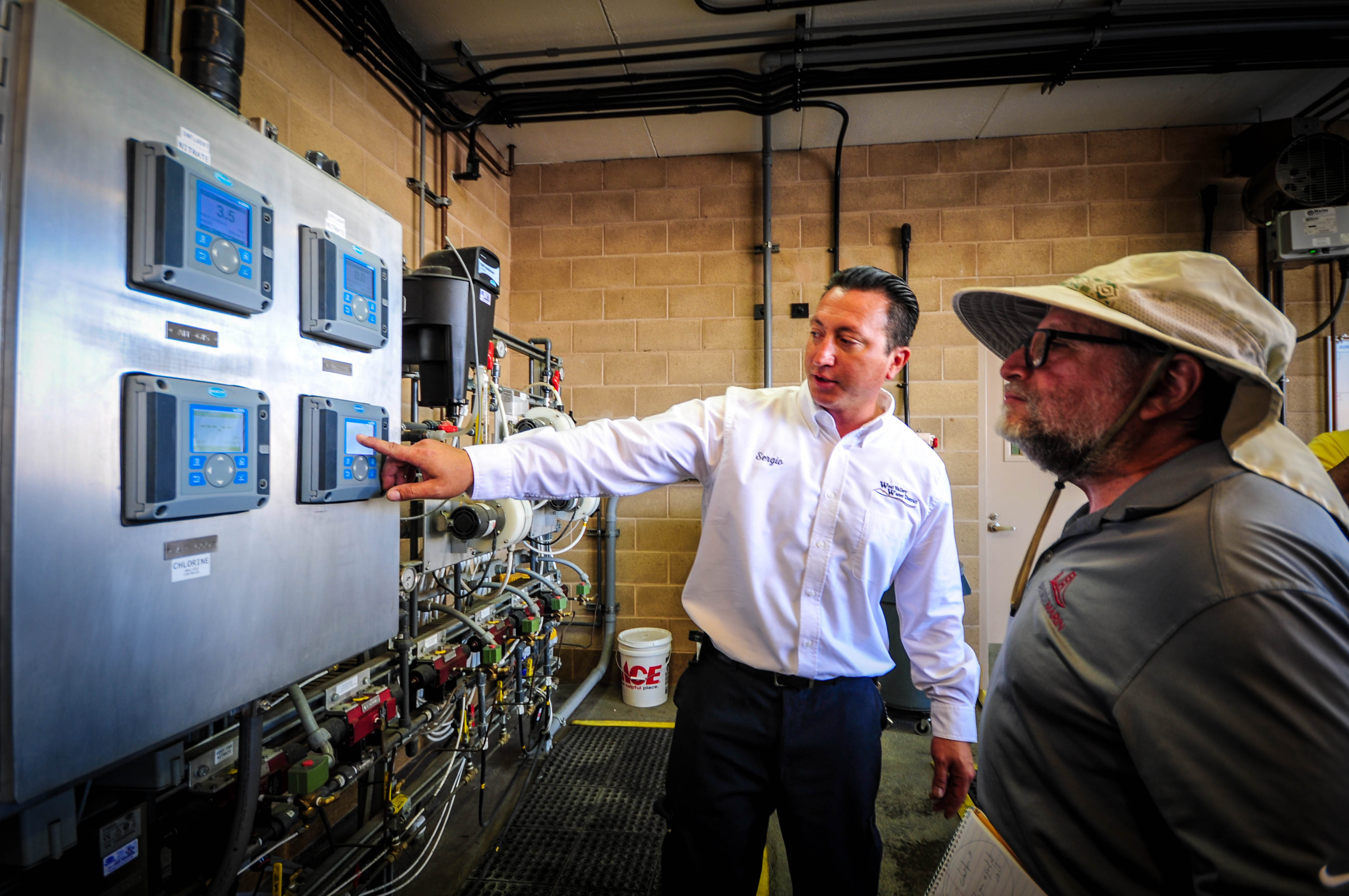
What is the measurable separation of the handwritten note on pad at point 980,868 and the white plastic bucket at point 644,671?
2414 mm

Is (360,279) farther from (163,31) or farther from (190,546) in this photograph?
(163,31)

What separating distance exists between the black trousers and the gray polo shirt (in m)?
0.48

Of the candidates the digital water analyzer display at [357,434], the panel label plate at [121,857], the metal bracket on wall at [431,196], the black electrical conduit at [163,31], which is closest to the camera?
the panel label plate at [121,857]

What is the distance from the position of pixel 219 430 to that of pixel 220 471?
0.06 metres

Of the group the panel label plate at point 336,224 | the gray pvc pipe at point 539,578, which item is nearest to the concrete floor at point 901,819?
the gray pvc pipe at point 539,578

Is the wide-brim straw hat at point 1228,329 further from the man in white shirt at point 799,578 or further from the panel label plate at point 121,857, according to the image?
the panel label plate at point 121,857

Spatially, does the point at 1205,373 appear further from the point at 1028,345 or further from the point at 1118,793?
the point at 1118,793

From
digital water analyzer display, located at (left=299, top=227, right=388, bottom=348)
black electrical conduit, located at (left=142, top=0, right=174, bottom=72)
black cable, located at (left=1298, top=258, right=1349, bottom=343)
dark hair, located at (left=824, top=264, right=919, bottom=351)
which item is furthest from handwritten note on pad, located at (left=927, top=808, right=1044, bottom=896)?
black cable, located at (left=1298, top=258, right=1349, bottom=343)

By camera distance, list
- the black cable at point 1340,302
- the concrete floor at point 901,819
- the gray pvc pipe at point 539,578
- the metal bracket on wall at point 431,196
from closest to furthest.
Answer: the concrete floor at point 901,819, the gray pvc pipe at point 539,578, the metal bracket on wall at point 431,196, the black cable at point 1340,302

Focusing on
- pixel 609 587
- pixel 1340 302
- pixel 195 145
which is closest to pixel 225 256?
pixel 195 145

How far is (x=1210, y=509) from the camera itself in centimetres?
67

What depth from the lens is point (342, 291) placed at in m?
1.13

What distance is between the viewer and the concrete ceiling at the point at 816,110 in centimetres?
246

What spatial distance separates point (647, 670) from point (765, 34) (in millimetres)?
3170
